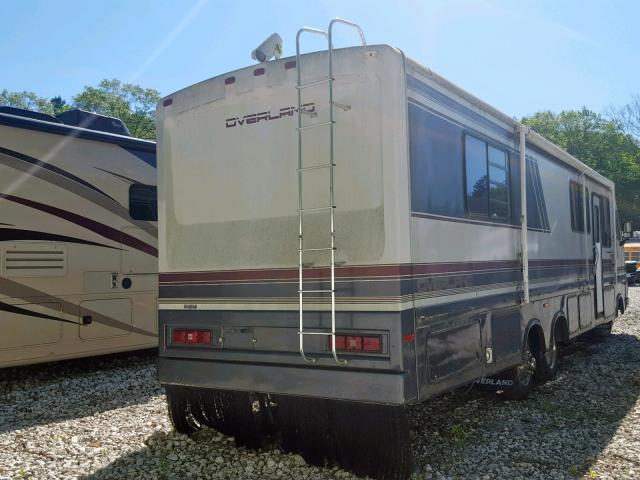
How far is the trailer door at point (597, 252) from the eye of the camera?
869 cm

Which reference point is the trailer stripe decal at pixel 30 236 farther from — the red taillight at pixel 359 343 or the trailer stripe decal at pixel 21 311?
the red taillight at pixel 359 343

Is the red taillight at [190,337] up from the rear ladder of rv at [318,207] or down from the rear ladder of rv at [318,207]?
down

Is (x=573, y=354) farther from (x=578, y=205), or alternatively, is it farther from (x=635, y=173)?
(x=635, y=173)

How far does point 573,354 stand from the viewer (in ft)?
29.3

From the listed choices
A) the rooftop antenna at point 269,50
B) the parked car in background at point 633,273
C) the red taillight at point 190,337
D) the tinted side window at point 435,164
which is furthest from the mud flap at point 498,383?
the parked car in background at point 633,273

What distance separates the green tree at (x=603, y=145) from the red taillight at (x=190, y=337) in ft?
122

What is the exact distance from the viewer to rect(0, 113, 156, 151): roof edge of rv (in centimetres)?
677

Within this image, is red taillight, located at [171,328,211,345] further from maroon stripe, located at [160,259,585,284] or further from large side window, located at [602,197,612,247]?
large side window, located at [602,197,612,247]

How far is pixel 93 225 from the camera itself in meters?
7.43

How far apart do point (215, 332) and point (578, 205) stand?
18.3 ft

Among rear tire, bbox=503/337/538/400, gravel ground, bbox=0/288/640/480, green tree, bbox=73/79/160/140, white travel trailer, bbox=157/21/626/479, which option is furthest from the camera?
green tree, bbox=73/79/160/140

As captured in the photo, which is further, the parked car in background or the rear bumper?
the parked car in background

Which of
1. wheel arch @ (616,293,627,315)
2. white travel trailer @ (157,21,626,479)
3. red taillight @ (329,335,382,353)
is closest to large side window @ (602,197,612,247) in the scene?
wheel arch @ (616,293,627,315)

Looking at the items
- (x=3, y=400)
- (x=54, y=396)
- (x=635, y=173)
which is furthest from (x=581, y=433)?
(x=635, y=173)
